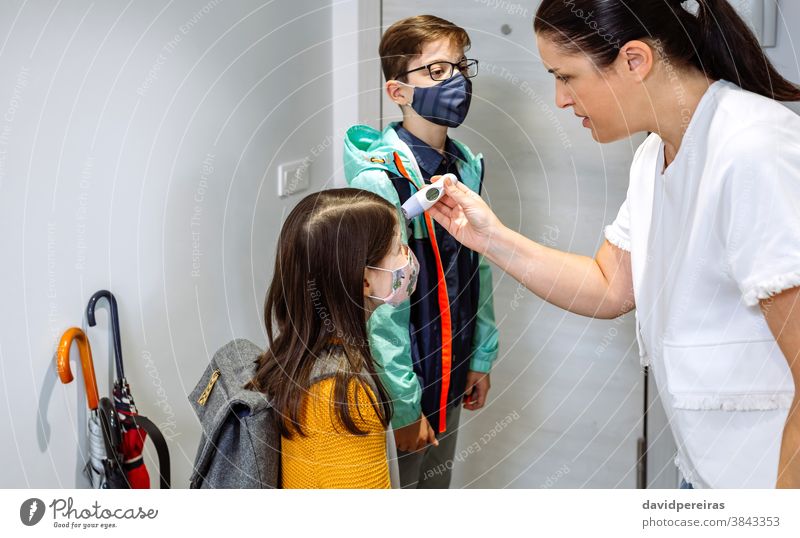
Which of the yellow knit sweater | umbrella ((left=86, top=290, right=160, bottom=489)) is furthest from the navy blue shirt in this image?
umbrella ((left=86, top=290, right=160, bottom=489))

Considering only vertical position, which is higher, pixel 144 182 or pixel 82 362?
pixel 144 182

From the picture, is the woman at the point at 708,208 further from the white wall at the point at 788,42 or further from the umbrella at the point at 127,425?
the umbrella at the point at 127,425

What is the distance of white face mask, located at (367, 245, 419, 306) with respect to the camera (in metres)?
0.99

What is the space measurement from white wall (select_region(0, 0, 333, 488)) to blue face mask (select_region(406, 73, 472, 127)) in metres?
0.17

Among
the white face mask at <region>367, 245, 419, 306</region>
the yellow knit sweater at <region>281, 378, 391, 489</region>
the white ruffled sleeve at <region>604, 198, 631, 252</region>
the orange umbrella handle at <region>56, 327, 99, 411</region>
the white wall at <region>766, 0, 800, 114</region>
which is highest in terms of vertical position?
the white wall at <region>766, 0, 800, 114</region>

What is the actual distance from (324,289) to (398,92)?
31 cm

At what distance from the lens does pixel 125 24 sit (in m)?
0.99

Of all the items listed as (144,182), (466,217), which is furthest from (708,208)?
(144,182)

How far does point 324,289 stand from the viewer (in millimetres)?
962

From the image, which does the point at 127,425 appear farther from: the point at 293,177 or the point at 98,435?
the point at 293,177

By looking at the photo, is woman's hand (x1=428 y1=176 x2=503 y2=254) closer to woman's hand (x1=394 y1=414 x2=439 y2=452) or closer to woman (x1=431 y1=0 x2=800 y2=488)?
woman (x1=431 y1=0 x2=800 y2=488)
